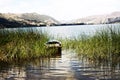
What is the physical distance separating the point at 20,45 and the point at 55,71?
4.78 metres

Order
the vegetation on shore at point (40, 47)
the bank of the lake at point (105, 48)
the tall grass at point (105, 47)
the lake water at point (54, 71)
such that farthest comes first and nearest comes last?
the vegetation on shore at point (40, 47) < the tall grass at point (105, 47) < the bank of the lake at point (105, 48) < the lake water at point (54, 71)

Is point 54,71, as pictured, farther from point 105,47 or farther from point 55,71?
point 105,47

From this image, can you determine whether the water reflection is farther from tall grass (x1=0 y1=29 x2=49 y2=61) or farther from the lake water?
tall grass (x1=0 y1=29 x2=49 y2=61)

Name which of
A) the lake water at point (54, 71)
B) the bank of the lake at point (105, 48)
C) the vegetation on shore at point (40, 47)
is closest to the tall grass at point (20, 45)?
the vegetation on shore at point (40, 47)

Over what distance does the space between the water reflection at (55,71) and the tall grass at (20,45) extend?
102cm

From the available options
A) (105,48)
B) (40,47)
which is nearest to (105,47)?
(105,48)

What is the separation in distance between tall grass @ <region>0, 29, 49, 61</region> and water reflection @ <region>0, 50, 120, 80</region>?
1.02 meters

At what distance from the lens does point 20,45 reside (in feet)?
64.2

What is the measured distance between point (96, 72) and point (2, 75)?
343 centimetres

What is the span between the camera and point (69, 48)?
90.5 feet

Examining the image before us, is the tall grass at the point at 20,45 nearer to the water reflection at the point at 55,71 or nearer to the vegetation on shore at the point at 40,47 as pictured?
the vegetation on shore at the point at 40,47

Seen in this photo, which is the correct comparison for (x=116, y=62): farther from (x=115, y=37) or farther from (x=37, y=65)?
(x=37, y=65)

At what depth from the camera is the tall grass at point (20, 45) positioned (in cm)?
1873

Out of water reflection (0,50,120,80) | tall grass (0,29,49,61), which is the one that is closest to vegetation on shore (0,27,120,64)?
tall grass (0,29,49,61)
